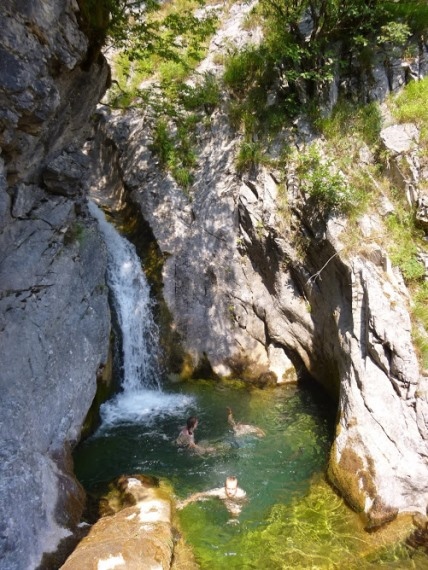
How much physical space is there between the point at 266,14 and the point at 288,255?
8.30 meters

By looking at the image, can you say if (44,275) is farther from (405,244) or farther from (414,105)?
(414,105)

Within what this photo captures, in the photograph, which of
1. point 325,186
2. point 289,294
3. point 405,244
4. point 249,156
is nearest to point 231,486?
point 289,294

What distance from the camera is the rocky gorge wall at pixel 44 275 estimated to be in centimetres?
526

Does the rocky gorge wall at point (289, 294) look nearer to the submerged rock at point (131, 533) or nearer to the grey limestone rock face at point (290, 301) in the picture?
the grey limestone rock face at point (290, 301)

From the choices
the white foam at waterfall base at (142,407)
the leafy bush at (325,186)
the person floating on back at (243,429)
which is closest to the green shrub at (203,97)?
the leafy bush at (325,186)

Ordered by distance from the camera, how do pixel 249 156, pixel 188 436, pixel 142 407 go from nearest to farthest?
pixel 188 436 < pixel 142 407 < pixel 249 156

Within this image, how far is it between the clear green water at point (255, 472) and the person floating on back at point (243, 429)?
145mm

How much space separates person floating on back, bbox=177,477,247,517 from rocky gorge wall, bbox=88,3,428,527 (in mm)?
1552

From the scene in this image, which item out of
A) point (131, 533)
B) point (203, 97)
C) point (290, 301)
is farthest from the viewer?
point (203, 97)

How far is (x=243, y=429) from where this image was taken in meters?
8.52

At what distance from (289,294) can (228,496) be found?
16.1ft

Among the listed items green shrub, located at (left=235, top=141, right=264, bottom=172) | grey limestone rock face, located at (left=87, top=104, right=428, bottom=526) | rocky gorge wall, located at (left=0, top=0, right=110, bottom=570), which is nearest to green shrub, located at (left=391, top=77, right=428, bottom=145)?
grey limestone rock face, located at (left=87, top=104, right=428, bottom=526)

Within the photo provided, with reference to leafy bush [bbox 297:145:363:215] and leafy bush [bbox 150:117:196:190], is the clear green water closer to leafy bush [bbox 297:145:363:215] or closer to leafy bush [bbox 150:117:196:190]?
leafy bush [bbox 297:145:363:215]

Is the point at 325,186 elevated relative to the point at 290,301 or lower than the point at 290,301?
elevated
